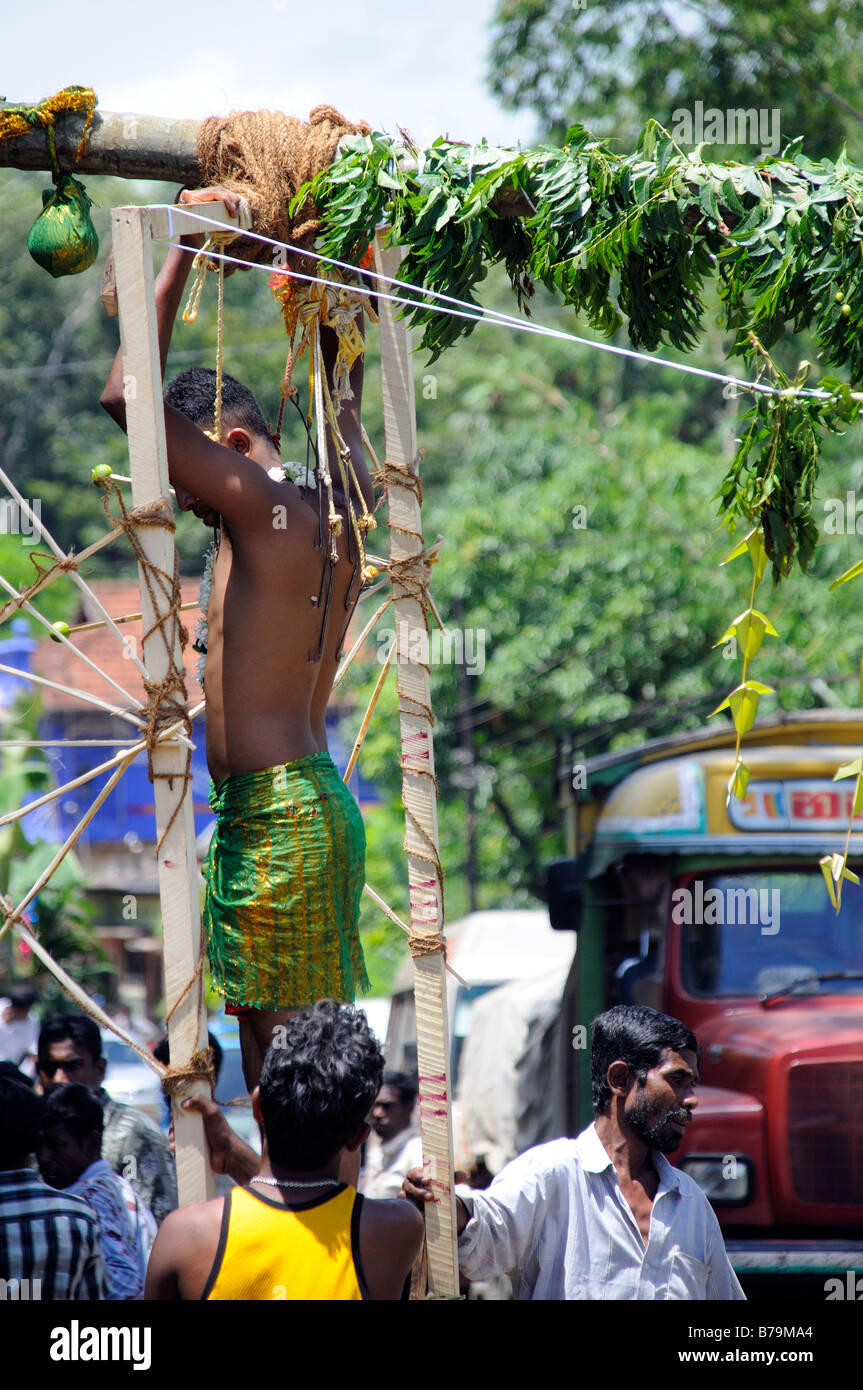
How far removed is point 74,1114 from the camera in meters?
4.11

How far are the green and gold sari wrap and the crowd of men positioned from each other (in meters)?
0.30

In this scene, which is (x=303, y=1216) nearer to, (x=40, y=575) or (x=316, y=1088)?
(x=316, y=1088)

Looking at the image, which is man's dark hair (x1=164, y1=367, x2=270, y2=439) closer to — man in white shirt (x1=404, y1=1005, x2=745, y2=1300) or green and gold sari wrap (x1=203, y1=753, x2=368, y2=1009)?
green and gold sari wrap (x1=203, y1=753, x2=368, y2=1009)

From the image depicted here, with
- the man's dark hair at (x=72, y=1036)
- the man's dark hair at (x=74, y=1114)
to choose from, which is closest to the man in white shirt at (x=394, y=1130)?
the man's dark hair at (x=72, y=1036)

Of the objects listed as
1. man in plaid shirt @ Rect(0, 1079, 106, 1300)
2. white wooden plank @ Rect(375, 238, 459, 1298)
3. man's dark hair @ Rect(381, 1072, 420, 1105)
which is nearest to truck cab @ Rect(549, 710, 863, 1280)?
man's dark hair @ Rect(381, 1072, 420, 1105)

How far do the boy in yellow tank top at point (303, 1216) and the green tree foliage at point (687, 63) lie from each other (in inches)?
488

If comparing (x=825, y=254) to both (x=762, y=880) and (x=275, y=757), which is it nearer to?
(x=275, y=757)

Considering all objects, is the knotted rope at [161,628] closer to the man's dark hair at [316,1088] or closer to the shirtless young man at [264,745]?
the shirtless young man at [264,745]

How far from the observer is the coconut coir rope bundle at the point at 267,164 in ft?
9.98

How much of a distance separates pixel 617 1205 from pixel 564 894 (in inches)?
131

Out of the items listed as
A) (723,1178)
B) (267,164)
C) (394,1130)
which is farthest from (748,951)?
(267,164)

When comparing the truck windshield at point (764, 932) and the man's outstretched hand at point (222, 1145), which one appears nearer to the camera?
the man's outstretched hand at point (222, 1145)
